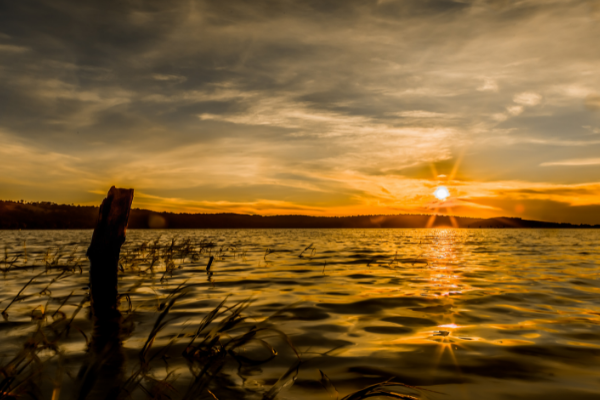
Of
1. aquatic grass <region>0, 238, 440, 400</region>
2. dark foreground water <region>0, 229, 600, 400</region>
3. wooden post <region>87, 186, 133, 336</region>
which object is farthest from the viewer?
wooden post <region>87, 186, 133, 336</region>

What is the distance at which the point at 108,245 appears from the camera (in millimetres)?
7984

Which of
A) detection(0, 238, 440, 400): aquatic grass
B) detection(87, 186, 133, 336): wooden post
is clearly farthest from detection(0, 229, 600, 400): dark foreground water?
detection(87, 186, 133, 336): wooden post

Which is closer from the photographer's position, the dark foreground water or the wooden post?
the dark foreground water

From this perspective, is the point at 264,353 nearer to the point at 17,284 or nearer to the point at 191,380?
the point at 191,380

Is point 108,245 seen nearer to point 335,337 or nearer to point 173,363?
point 173,363

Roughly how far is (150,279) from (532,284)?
34.7 feet

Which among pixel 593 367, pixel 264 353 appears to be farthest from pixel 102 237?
pixel 593 367

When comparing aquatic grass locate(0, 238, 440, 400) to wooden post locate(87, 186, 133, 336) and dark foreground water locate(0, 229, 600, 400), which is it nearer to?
dark foreground water locate(0, 229, 600, 400)

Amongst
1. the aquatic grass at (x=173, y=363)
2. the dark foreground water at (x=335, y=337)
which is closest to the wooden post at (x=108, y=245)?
the dark foreground water at (x=335, y=337)

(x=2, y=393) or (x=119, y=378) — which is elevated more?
(x=2, y=393)

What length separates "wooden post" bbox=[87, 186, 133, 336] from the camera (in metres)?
7.90

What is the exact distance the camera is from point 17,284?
10.7m

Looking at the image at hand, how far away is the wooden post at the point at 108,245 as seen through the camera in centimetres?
790

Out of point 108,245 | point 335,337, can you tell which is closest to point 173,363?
point 335,337
